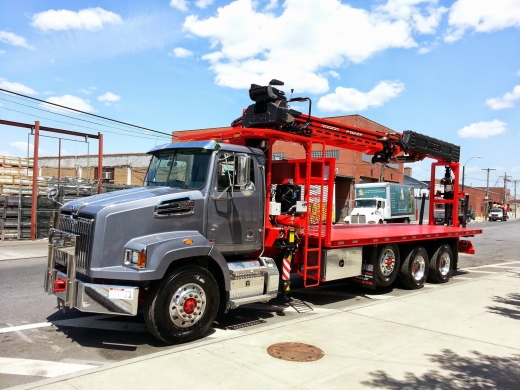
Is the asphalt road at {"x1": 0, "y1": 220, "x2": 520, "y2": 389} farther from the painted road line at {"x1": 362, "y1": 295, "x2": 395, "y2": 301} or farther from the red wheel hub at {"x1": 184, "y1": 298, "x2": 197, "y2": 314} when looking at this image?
the red wheel hub at {"x1": 184, "y1": 298, "x2": 197, "y2": 314}

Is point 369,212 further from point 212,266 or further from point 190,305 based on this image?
point 190,305

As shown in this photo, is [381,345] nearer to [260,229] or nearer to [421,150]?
[260,229]

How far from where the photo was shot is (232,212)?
6336 millimetres

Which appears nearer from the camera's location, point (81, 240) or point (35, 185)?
point (81, 240)

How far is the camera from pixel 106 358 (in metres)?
5.08

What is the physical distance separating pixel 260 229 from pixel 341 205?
3321 centimetres

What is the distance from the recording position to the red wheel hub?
553 centimetres

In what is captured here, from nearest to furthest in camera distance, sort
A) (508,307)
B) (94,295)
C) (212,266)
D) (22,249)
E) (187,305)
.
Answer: (94,295)
(187,305)
(212,266)
(508,307)
(22,249)

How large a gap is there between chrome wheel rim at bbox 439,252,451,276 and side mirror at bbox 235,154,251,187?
631 centimetres

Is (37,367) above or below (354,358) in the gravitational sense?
below

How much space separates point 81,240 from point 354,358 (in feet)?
11.8

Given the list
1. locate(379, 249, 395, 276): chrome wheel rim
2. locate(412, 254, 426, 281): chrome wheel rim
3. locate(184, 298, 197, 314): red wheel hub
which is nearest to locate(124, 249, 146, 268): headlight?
locate(184, 298, 197, 314): red wheel hub

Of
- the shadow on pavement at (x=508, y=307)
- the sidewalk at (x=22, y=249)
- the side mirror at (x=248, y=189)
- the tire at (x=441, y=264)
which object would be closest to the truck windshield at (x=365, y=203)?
the tire at (x=441, y=264)

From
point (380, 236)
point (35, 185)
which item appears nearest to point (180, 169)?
point (380, 236)
